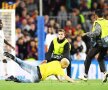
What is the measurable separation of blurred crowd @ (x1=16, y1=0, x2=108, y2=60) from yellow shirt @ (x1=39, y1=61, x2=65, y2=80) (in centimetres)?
772

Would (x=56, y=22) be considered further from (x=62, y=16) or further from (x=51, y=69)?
(x=51, y=69)

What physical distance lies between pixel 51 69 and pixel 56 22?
396 inches

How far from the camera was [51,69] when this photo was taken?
20.3 m

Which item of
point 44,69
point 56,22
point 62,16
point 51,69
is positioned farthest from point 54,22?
point 51,69

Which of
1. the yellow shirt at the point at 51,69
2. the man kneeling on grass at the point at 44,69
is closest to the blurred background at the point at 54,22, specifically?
the man kneeling on grass at the point at 44,69

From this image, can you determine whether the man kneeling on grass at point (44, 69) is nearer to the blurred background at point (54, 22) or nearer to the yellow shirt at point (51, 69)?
the yellow shirt at point (51, 69)

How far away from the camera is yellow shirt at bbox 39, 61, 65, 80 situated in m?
20.2

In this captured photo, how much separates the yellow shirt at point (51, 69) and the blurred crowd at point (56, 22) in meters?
7.72

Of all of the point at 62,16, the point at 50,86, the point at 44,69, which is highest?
the point at 62,16

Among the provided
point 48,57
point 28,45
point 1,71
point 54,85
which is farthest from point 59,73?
point 28,45

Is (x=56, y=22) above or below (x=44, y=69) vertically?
above

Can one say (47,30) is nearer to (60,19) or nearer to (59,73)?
(60,19)

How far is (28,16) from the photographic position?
3092 centimetres

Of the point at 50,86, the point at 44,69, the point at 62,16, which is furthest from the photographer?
the point at 62,16
